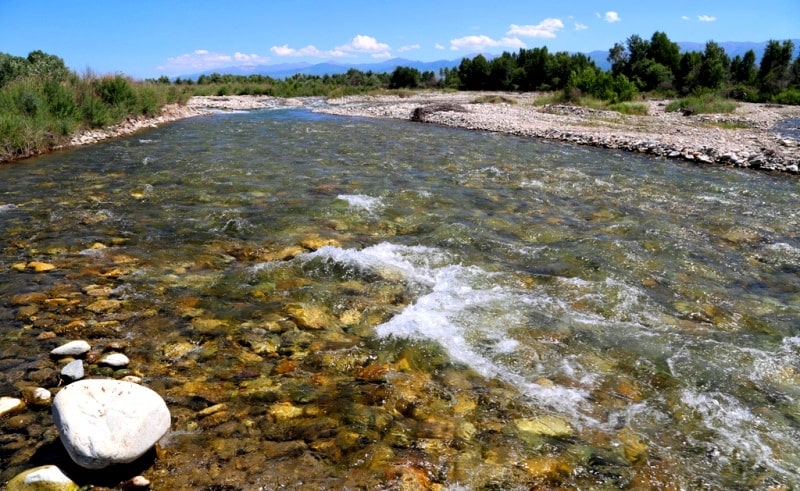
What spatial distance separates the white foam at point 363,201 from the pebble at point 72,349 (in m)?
6.00

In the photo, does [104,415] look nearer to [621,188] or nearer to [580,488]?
[580,488]

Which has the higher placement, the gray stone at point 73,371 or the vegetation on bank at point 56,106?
the vegetation on bank at point 56,106

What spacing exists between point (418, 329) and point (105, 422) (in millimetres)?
3172

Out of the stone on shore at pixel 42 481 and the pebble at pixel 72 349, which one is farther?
the pebble at pixel 72 349

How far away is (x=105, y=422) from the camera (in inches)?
122

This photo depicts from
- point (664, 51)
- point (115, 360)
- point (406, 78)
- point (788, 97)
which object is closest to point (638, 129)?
point (115, 360)

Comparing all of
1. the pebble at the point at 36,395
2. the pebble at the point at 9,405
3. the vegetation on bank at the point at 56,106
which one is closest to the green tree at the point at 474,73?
the vegetation on bank at the point at 56,106

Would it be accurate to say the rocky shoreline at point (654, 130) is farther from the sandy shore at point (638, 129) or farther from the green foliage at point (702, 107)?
the green foliage at point (702, 107)

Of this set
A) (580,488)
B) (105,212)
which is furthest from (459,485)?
(105,212)

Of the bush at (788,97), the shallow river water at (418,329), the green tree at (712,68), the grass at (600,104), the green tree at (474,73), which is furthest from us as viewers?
the green tree at (474,73)

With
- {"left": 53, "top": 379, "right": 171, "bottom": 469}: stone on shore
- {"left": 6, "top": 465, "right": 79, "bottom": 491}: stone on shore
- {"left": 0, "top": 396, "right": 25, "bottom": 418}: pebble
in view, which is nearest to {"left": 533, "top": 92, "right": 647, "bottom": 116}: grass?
{"left": 53, "top": 379, "right": 171, "bottom": 469}: stone on shore

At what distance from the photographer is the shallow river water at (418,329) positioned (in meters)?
3.60

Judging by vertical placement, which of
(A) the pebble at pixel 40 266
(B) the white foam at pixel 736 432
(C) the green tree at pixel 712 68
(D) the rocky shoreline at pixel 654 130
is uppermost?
(C) the green tree at pixel 712 68

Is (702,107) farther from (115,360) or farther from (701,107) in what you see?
(115,360)
